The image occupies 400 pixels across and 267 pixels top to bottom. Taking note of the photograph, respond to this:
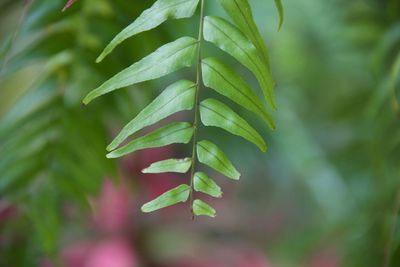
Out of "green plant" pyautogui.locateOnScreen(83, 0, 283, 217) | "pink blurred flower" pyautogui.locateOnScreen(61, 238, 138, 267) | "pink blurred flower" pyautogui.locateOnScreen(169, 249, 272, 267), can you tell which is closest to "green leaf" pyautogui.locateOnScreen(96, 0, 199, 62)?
"green plant" pyautogui.locateOnScreen(83, 0, 283, 217)

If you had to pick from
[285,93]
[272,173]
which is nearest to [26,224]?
[285,93]

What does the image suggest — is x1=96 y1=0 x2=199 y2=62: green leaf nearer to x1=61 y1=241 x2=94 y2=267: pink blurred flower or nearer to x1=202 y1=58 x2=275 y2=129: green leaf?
x1=202 y1=58 x2=275 y2=129: green leaf

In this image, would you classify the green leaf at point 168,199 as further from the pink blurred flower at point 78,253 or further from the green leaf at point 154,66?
the pink blurred flower at point 78,253

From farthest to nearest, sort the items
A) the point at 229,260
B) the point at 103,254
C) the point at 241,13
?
the point at 229,260 → the point at 103,254 → the point at 241,13

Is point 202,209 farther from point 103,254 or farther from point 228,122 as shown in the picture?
point 103,254

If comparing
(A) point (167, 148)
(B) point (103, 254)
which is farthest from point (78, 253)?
(A) point (167, 148)

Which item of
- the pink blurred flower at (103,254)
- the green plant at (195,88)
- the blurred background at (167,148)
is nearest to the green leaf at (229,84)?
the green plant at (195,88)
